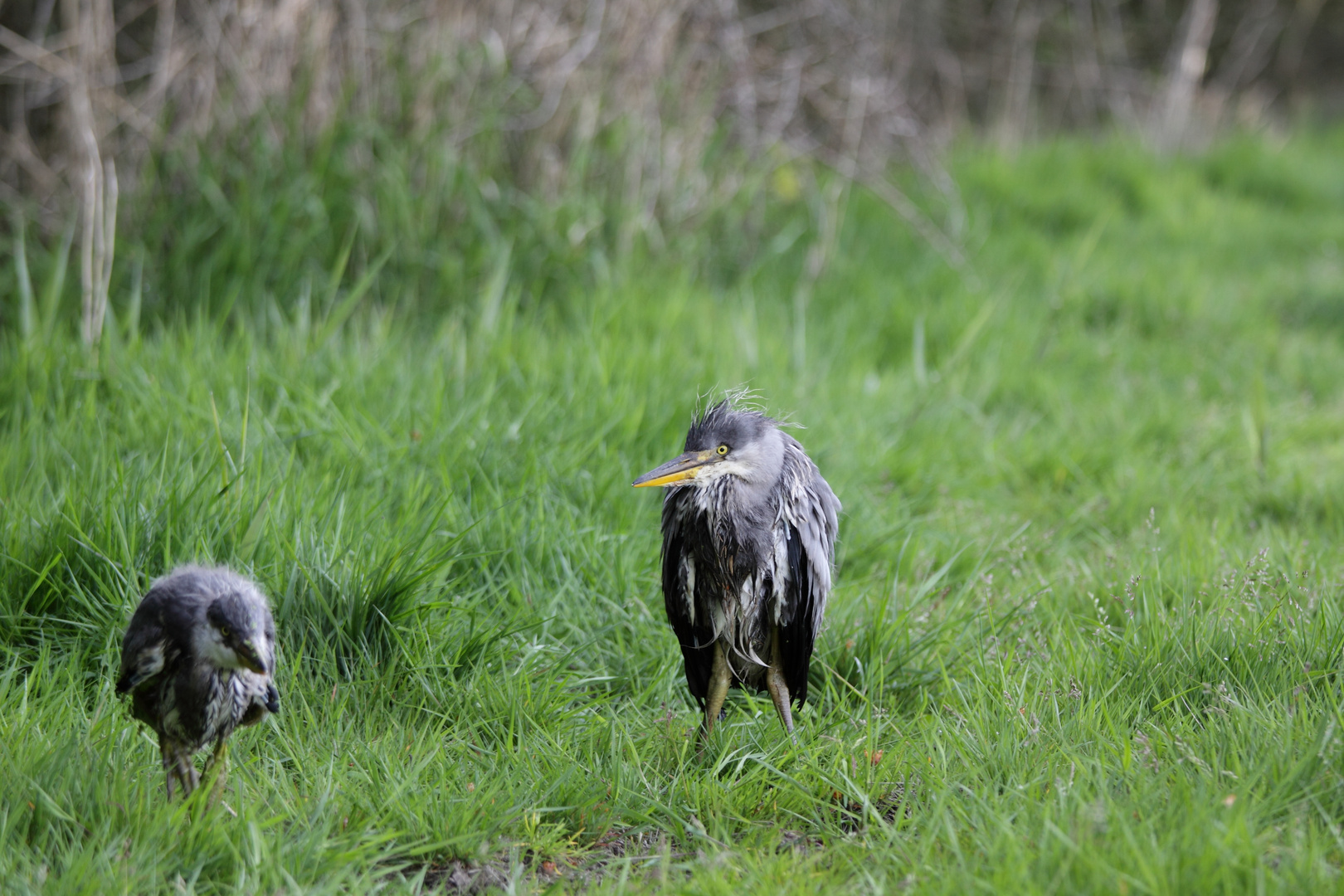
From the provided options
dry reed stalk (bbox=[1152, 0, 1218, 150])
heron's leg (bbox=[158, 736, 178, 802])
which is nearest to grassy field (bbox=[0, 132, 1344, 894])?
heron's leg (bbox=[158, 736, 178, 802])

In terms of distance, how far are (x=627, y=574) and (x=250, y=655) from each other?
141 centimetres

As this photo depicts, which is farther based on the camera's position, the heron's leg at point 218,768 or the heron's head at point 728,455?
the heron's head at point 728,455

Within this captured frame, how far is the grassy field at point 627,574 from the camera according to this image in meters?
2.28

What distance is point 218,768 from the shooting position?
2242mm

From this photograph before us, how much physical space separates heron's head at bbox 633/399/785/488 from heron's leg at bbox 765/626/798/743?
0.42 meters

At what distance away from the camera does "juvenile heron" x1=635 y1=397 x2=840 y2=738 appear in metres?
2.59

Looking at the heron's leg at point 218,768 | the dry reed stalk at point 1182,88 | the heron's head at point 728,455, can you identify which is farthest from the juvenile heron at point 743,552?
the dry reed stalk at point 1182,88

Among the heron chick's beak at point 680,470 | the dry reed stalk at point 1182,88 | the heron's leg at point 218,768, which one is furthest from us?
the dry reed stalk at point 1182,88

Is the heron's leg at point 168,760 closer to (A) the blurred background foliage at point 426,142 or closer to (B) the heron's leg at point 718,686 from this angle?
(B) the heron's leg at point 718,686

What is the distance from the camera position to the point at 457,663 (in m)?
2.90

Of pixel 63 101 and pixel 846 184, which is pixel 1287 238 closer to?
pixel 846 184

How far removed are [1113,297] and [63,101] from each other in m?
5.43

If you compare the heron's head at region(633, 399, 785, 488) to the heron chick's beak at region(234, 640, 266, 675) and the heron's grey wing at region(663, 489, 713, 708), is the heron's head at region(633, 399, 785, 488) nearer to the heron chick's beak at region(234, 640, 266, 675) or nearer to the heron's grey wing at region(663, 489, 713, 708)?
the heron's grey wing at region(663, 489, 713, 708)

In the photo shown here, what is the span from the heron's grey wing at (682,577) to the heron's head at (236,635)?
95 centimetres
